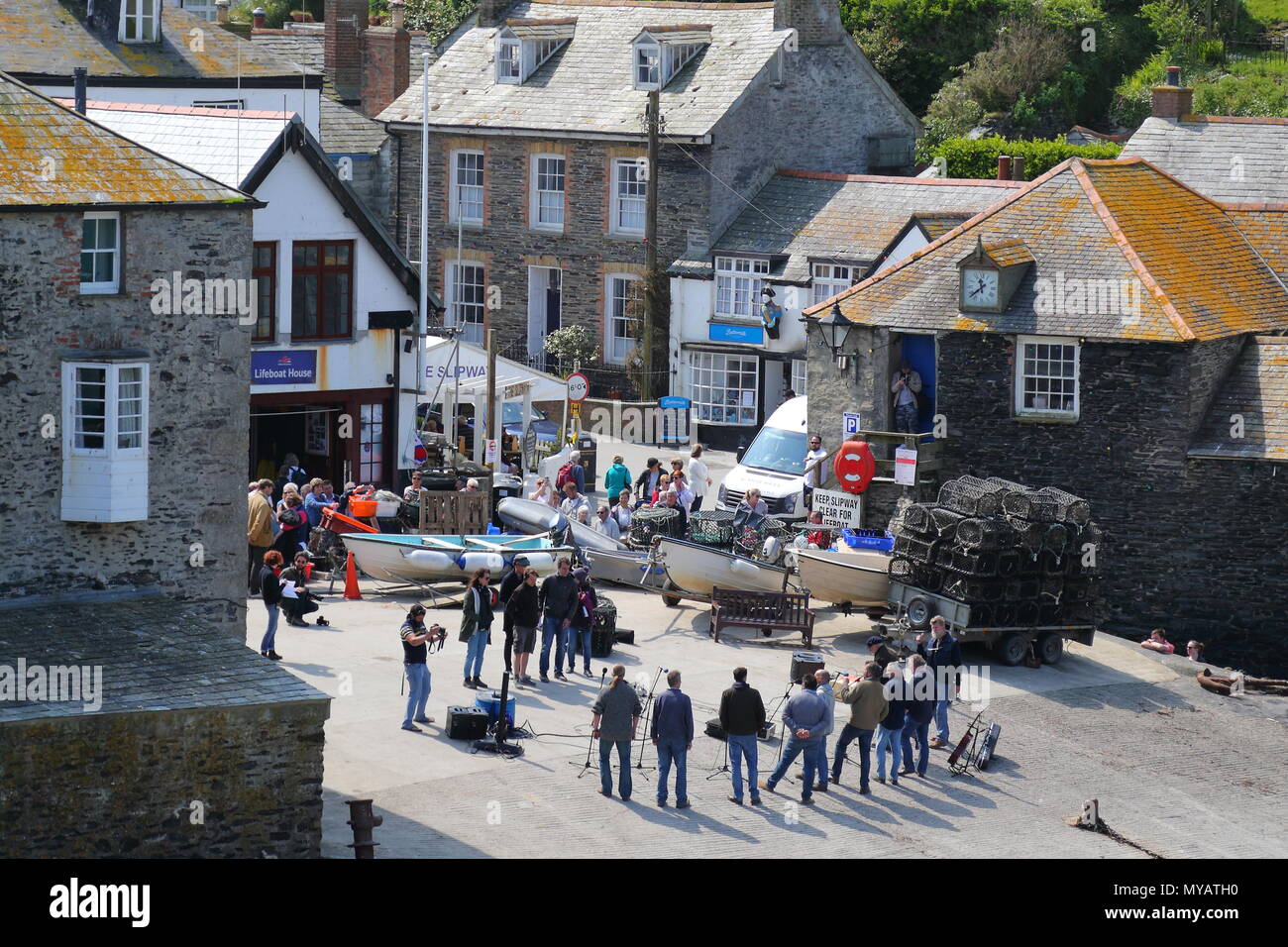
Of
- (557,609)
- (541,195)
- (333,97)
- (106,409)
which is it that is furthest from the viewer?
(333,97)

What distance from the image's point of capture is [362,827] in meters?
20.5

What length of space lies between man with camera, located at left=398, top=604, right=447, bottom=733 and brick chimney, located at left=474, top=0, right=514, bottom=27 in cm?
3280

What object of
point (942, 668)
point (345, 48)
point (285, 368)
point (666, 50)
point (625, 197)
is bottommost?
point (942, 668)

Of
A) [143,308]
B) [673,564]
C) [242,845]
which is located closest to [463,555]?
[673,564]

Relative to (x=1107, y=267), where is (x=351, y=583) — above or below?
below

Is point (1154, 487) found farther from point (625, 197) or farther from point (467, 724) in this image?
point (625, 197)

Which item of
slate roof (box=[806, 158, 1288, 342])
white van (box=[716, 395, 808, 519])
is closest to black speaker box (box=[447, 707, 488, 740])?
white van (box=[716, 395, 808, 519])

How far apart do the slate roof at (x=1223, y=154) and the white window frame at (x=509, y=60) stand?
14.8 m

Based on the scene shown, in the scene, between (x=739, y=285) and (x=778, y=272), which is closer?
(x=778, y=272)

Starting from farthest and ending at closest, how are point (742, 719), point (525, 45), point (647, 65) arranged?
point (525, 45)
point (647, 65)
point (742, 719)

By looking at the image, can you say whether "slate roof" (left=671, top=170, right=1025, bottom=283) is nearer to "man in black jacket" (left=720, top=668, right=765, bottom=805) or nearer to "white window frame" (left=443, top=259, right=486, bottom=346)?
"white window frame" (left=443, top=259, right=486, bottom=346)

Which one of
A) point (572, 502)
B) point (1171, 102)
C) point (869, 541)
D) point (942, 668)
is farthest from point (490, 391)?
point (1171, 102)

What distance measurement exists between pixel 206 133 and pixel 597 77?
1949 centimetres
